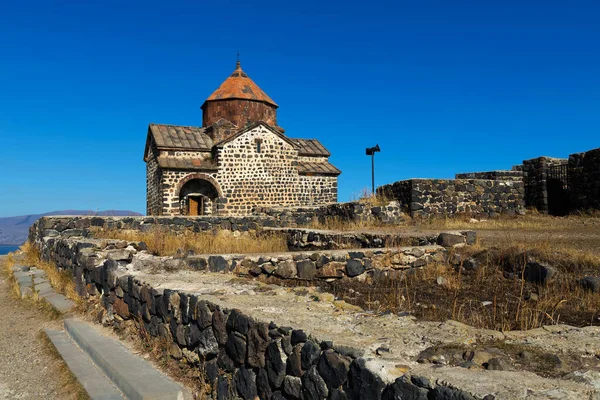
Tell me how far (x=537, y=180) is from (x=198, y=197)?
15185 mm

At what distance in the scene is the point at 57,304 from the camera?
702 centimetres

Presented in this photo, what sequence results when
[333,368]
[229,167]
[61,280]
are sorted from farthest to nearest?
[229,167], [61,280], [333,368]

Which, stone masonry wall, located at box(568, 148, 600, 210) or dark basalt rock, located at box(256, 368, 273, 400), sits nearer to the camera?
dark basalt rock, located at box(256, 368, 273, 400)

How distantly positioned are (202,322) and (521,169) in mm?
15801

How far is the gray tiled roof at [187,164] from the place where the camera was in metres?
22.0

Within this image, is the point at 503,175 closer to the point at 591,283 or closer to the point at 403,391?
the point at 591,283

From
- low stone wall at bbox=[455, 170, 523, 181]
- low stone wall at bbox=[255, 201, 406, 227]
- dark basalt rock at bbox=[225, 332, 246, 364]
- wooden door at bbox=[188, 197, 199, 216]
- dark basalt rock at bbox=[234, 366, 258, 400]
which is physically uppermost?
low stone wall at bbox=[455, 170, 523, 181]

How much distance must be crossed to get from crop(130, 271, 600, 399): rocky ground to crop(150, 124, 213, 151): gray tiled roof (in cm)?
1995

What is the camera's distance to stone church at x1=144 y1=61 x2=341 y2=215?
74.3 ft

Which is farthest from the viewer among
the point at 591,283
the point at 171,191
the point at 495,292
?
the point at 171,191

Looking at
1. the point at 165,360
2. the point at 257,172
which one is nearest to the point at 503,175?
the point at 257,172

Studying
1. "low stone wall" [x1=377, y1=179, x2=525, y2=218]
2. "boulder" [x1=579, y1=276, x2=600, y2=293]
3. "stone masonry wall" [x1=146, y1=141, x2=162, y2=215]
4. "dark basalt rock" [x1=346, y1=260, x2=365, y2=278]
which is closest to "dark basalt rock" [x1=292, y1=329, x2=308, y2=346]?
"dark basalt rock" [x1=346, y1=260, x2=365, y2=278]

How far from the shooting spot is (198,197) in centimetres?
2341

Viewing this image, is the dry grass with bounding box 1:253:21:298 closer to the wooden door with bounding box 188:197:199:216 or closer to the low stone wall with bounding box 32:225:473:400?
the low stone wall with bounding box 32:225:473:400
